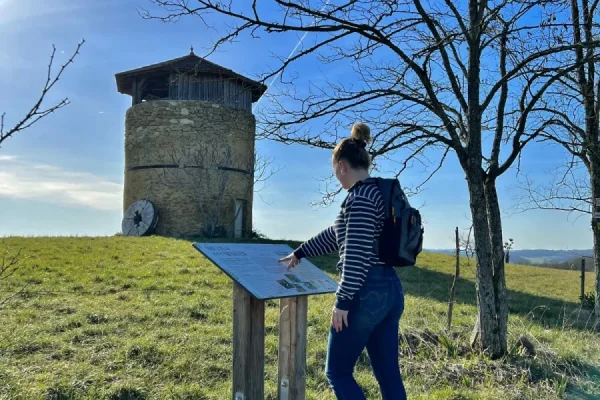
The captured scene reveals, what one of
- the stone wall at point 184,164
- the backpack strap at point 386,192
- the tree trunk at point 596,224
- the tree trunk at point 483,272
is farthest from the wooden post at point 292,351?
the stone wall at point 184,164

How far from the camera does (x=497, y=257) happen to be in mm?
6418

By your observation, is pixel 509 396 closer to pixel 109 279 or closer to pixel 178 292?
pixel 178 292

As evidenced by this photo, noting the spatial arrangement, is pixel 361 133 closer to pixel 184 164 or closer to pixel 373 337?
pixel 373 337

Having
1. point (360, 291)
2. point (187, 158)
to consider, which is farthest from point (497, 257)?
point (187, 158)

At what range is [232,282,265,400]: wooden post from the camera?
3.59 m

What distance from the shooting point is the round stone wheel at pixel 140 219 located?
20906 mm

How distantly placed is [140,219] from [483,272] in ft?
56.7

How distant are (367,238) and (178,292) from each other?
6.64m

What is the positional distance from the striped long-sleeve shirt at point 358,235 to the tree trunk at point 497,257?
3.62 m

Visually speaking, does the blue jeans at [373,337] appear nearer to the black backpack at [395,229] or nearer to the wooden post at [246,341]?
the black backpack at [395,229]

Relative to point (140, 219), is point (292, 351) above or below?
below

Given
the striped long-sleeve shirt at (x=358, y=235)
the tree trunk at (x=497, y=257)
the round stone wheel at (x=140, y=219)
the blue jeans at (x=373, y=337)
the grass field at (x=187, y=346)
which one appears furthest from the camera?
the round stone wheel at (x=140, y=219)

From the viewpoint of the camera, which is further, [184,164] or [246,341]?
[184,164]

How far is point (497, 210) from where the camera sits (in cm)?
657
